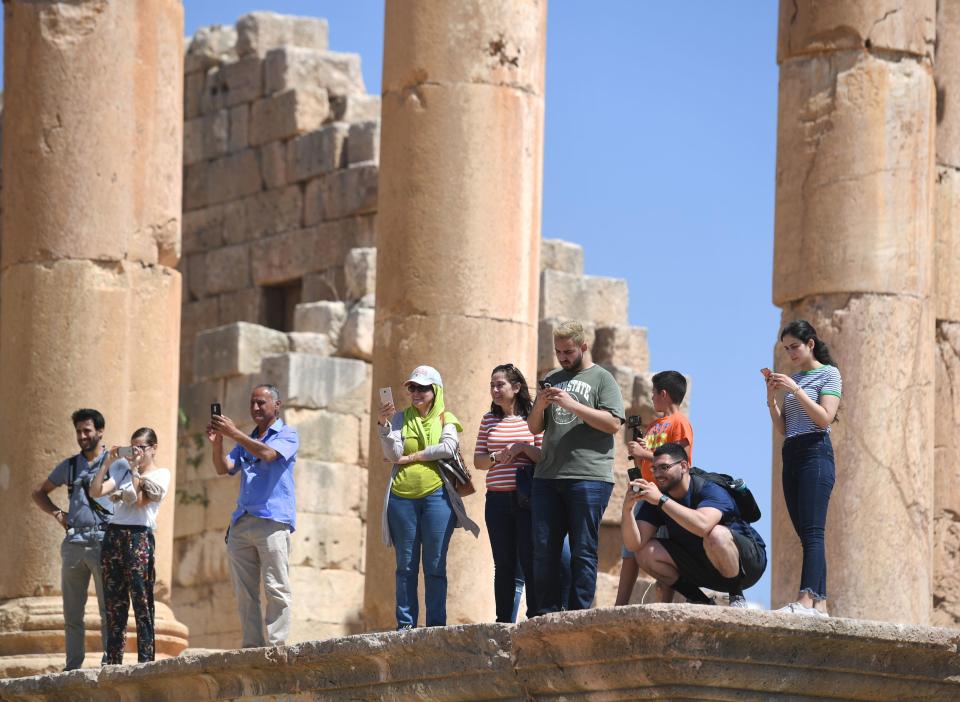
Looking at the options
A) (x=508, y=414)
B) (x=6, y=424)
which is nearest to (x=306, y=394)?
(x=6, y=424)

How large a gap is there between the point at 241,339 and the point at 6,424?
6.51m

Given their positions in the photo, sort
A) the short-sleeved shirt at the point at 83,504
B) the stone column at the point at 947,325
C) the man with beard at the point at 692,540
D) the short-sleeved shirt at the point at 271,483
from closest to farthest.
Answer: the man with beard at the point at 692,540, the short-sleeved shirt at the point at 271,483, the short-sleeved shirt at the point at 83,504, the stone column at the point at 947,325

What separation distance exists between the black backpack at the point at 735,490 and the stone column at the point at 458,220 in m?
4.46

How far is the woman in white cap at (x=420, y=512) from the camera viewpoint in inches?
552

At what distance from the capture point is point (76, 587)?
15.5 meters

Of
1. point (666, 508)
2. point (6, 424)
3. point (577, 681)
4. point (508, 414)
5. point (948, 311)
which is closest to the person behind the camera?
point (577, 681)

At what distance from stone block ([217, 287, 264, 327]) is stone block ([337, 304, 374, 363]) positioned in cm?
442

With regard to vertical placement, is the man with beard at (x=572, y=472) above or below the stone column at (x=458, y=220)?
below

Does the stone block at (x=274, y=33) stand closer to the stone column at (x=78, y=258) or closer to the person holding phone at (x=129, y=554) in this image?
the stone column at (x=78, y=258)

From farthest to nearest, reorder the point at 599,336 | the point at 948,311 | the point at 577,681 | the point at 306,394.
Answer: the point at 599,336
the point at 306,394
the point at 948,311
the point at 577,681

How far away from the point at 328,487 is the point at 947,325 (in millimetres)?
7252

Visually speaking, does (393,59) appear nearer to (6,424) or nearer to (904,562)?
(6,424)

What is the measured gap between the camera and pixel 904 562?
56.7ft

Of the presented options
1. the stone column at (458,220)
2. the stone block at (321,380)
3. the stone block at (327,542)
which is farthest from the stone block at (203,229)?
the stone column at (458,220)
